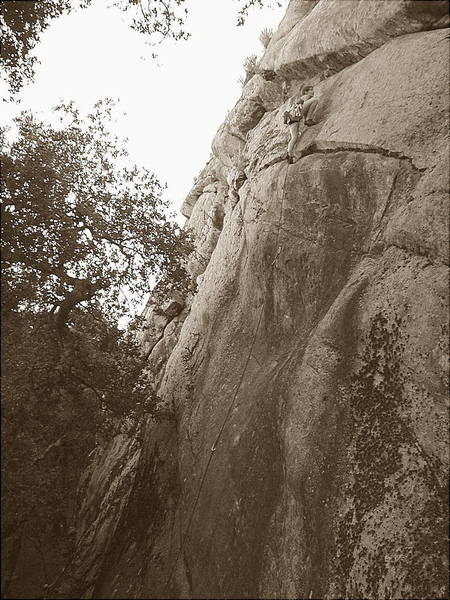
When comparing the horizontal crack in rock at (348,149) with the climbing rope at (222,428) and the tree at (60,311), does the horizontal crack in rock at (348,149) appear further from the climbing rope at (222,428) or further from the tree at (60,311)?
the tree at (60,311)

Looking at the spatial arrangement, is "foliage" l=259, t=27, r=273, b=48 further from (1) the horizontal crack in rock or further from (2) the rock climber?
(1) the horizontal crack in rock

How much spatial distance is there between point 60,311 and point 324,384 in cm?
752

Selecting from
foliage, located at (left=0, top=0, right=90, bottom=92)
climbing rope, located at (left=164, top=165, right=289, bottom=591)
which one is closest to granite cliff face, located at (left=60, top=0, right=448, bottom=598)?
climbing rope, located at (left=164, top=165, right=289, bottom=591)

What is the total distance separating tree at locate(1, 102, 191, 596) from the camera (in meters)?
9.67

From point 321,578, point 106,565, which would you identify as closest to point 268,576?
point 321,578

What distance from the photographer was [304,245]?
1254 centimetres

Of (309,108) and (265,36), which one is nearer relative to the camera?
(309,108)

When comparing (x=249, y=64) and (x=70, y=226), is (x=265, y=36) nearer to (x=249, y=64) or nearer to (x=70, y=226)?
(x=249, y=64)

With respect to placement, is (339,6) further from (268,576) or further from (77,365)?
(268,576)

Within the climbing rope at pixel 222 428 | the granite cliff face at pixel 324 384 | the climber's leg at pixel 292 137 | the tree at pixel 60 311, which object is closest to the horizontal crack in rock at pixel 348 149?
the granite cliff face at pixel 324 384

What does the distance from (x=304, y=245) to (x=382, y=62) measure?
19.2 feet

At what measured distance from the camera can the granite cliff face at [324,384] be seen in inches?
346

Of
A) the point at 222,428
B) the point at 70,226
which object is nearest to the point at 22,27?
the point at 70,226

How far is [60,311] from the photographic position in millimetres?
12531
